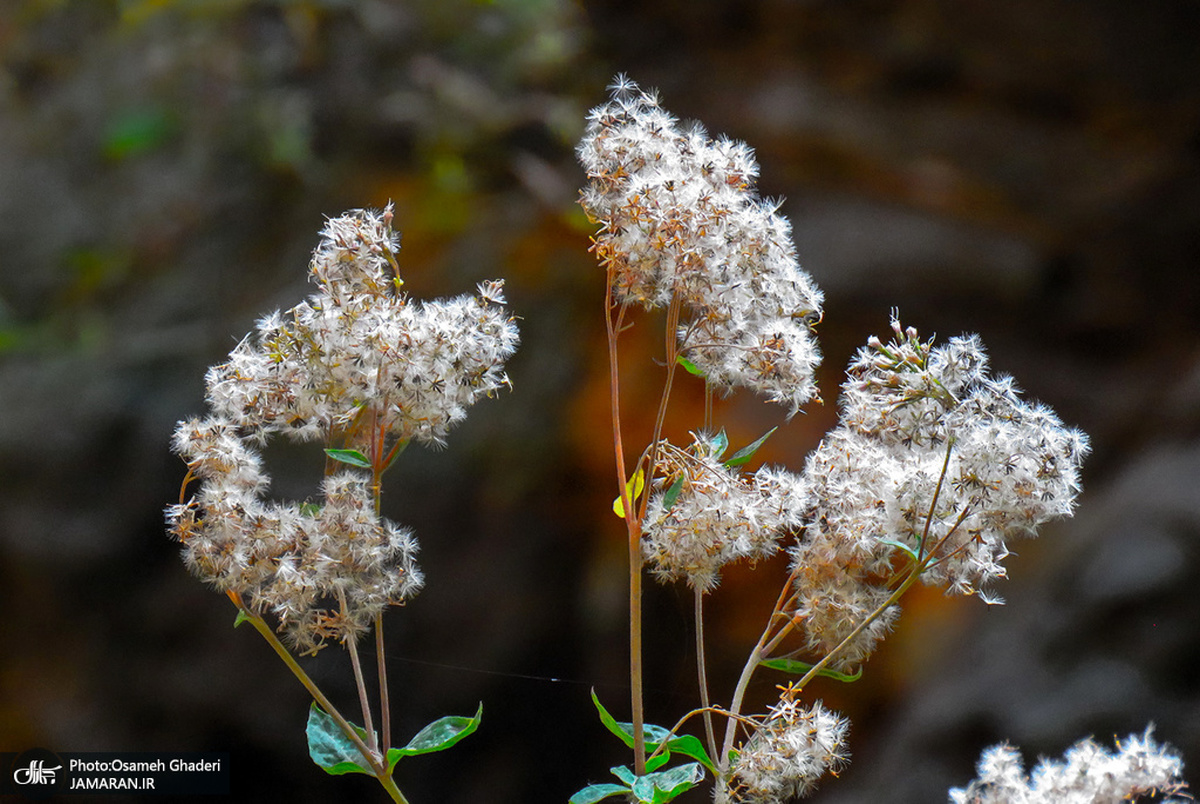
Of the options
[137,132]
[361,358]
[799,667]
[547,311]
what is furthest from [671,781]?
[137,132]

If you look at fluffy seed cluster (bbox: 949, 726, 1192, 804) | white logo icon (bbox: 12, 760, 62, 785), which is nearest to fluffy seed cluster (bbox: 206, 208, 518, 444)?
fluffy seed cluster (bbox: 949, 726, 1192, 804)

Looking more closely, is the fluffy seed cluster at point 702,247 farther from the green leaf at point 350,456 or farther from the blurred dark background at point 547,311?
the blurred dark background at point 547,311

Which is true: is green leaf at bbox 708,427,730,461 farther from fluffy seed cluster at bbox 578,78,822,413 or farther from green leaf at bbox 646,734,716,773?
green leaf at bbox 646,734,716,773

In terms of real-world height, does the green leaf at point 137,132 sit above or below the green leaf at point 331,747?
above

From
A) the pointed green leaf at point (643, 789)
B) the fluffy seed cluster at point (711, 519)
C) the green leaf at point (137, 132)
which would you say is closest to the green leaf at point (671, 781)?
the pointed green leaf at point (643, 789)

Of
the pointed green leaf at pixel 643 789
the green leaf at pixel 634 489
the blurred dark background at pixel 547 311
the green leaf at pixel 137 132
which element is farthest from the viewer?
the green leaf at pixel 137 132

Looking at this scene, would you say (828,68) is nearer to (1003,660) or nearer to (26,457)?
(1003,660)
